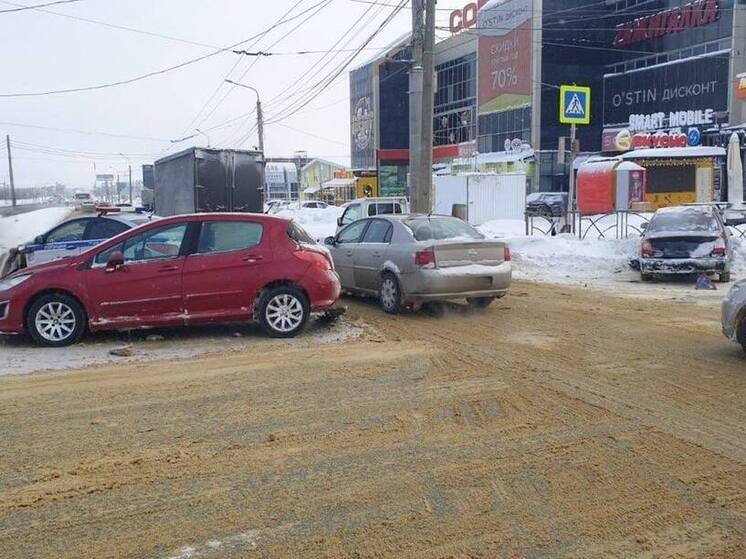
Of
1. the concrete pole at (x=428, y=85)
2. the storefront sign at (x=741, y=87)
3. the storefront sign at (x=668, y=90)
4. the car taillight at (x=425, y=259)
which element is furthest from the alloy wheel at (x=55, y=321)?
the storefront sign at (x=668, y=90)

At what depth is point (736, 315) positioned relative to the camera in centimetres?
771

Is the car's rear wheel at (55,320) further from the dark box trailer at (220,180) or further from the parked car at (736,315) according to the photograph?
the dark box trailer at (220,180)

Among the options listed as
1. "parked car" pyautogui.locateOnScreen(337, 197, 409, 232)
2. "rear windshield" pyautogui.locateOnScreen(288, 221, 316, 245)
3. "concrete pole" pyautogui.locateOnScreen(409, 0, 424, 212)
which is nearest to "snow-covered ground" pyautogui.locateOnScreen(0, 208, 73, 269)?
"parked car" pyautogui.locateOnScreen(337, 197, 409, 232)

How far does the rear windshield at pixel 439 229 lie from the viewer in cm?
1067

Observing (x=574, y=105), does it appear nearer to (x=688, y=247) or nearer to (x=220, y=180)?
(x=688, y=247)

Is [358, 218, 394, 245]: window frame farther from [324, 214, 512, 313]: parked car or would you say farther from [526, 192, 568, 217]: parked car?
[526, 192, 568, 217]: parked car

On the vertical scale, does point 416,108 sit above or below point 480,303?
above

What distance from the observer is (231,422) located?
5707 millimetres

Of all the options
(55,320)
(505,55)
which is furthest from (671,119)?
(55,320)

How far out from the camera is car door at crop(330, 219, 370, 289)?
11953 mm

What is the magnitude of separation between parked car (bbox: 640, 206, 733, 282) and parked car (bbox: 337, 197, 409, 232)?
6.44 meters

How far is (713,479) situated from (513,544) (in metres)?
1.58

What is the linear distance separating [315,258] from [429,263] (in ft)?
5.71

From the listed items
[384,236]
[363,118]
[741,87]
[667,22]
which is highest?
[667,22]
